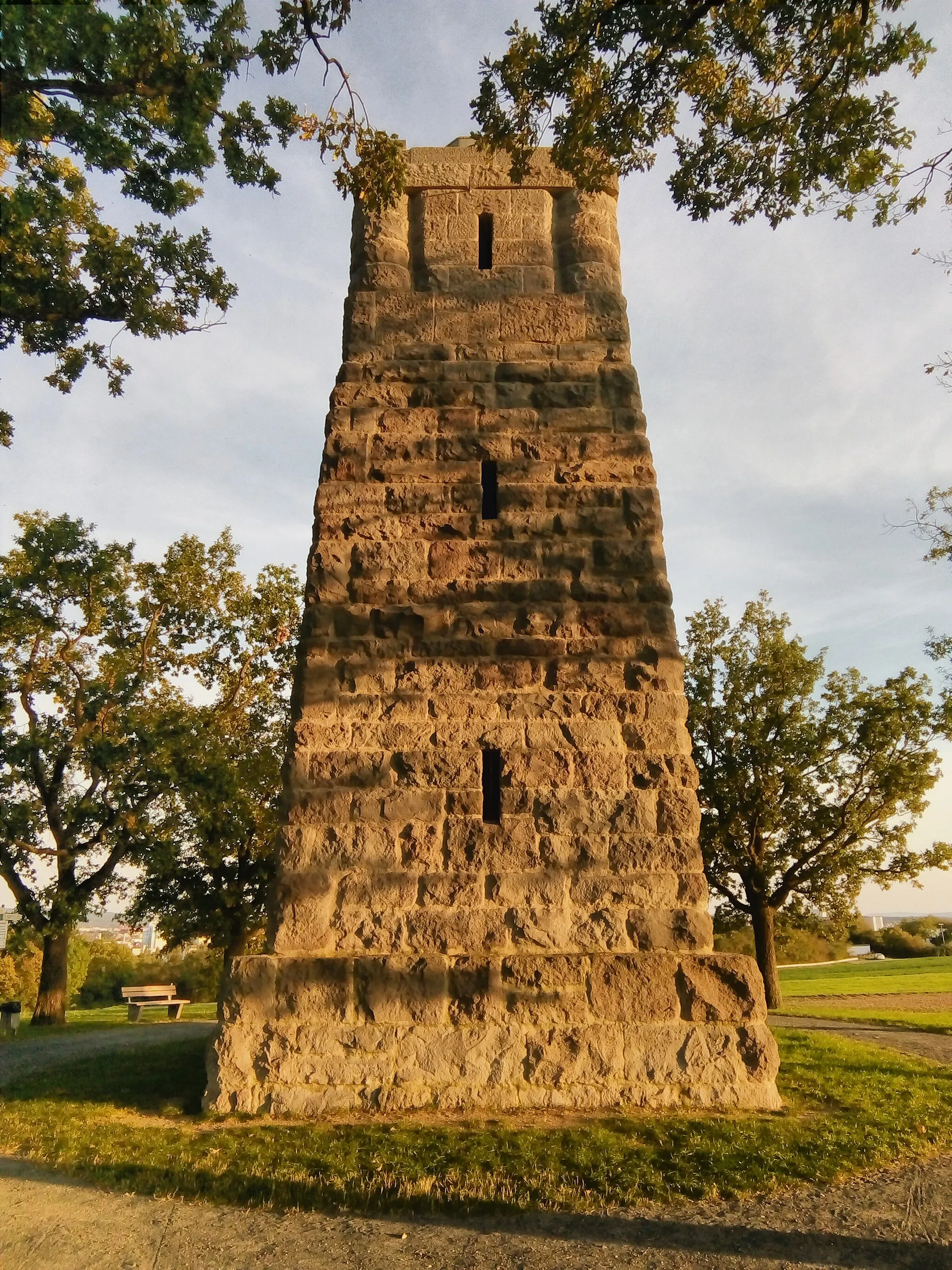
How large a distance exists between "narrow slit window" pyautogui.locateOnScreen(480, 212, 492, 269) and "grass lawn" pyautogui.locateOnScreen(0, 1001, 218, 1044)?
719cm

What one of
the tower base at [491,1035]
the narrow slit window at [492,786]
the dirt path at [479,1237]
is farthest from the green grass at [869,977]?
the dirt path at [479,1237]

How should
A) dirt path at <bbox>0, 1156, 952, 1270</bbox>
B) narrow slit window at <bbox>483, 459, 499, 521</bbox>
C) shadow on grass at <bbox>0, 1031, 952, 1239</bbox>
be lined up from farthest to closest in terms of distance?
1. narrow slit window at <bbox>483, 459, 499, 521</bbox>
2. shadow on grass at <bbox>0, 1031, 952, 1239</bbox>
3. dirt path at <bbox>0, 1156, 952, 1270</bbox>

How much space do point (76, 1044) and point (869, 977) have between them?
76.1 feet

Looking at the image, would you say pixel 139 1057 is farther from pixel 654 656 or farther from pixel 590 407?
pixel 590 407

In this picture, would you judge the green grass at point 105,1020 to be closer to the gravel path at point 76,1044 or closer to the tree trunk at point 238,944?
the gravel path at point 76,1044

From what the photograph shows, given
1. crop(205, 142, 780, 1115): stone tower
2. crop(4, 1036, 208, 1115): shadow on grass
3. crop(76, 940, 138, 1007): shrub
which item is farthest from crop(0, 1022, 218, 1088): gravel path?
crop(76, 940, 138, 1007): shrub

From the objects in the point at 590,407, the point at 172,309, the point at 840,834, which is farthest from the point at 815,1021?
the point at 172,309

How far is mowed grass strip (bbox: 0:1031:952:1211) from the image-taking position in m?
3.80

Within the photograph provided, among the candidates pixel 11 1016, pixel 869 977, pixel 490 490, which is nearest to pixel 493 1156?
pixel 490 490

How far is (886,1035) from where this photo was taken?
1047cm

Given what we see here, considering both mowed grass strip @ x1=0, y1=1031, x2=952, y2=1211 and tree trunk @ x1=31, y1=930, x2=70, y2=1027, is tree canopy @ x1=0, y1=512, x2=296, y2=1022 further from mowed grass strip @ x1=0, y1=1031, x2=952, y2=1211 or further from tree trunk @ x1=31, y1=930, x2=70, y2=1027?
mowed grass strip @ x1=0, y1=1031, x2=952, y2=1211

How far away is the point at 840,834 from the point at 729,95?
15879 millimetres

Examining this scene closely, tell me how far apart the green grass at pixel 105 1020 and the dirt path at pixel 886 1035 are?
689cm

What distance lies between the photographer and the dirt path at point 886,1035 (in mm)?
8703
